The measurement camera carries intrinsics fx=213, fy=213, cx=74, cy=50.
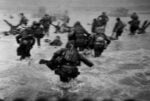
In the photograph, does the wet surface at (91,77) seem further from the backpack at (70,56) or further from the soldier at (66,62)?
the backpack at (70,56)

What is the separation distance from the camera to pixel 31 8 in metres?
33.8

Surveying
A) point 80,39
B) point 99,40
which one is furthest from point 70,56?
point 80,39

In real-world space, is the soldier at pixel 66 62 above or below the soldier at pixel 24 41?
above

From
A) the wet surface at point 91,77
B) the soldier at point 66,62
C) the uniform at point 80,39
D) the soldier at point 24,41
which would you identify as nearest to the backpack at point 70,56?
the soldier at point 66,62

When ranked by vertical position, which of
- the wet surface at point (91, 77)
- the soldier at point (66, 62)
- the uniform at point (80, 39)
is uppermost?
the soldier at point (66, 62)

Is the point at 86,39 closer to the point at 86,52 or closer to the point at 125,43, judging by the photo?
the point at 86,52

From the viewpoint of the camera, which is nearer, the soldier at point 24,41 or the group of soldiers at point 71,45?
the group of soldiers at point 71,45

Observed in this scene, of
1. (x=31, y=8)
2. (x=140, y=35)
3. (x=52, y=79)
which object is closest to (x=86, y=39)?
(x=52, y=79)

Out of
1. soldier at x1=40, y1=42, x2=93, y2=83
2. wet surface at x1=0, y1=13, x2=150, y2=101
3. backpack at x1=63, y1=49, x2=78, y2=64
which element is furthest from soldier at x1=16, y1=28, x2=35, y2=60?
backpack at x1=63, y1=49, x2=78, y2=64

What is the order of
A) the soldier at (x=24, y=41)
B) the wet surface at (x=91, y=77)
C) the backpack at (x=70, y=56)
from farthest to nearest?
1. the soldier at (x=24, y=41)
2. the wet surface at (x=91, y=77)
3. the backpack at (x=70, y=56)

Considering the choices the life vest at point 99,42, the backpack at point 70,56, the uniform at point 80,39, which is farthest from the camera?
the uniform at point 80,39

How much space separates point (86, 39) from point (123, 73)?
2356mm

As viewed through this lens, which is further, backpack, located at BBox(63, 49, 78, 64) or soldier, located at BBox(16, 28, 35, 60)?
soldier, located at BBox(16, 28, 35, 60)

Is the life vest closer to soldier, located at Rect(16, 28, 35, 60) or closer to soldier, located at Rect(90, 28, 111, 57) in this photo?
soldier, located at Rect(90, 28, 111, 57)
